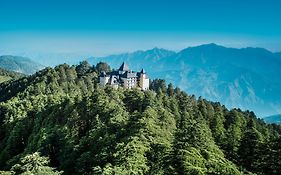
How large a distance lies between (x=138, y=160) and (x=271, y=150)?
26.8 meters

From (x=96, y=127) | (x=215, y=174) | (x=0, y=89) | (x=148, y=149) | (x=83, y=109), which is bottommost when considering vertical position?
(x=215, y=174)

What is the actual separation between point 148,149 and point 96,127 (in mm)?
19158

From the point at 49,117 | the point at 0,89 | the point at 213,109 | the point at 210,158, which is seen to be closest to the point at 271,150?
the point at 210,158

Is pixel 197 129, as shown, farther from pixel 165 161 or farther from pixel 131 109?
pixel 131 109

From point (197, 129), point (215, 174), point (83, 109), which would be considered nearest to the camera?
point (215, 174)

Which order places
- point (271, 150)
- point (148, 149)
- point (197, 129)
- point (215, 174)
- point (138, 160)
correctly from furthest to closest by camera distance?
point (271, 150) < point (197, 129) < point (148, 149) < point (138, 160) < point (215, 174)

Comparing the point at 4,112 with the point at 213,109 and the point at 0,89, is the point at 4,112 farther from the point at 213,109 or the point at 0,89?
the point at 0,89

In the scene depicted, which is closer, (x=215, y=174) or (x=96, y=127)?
(x=215, y=174)

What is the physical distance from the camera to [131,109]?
93438 millimetres

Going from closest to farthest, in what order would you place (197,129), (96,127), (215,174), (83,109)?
(215,174)
(197,129)
(96,127)
(83,109)

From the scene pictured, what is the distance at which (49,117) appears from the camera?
3159 inches

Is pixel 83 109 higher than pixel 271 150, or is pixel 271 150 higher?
pixel 83 109

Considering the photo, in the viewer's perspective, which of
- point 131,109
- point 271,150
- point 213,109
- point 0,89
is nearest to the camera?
point 271,150

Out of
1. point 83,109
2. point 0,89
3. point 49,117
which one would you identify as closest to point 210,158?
point 83,109
